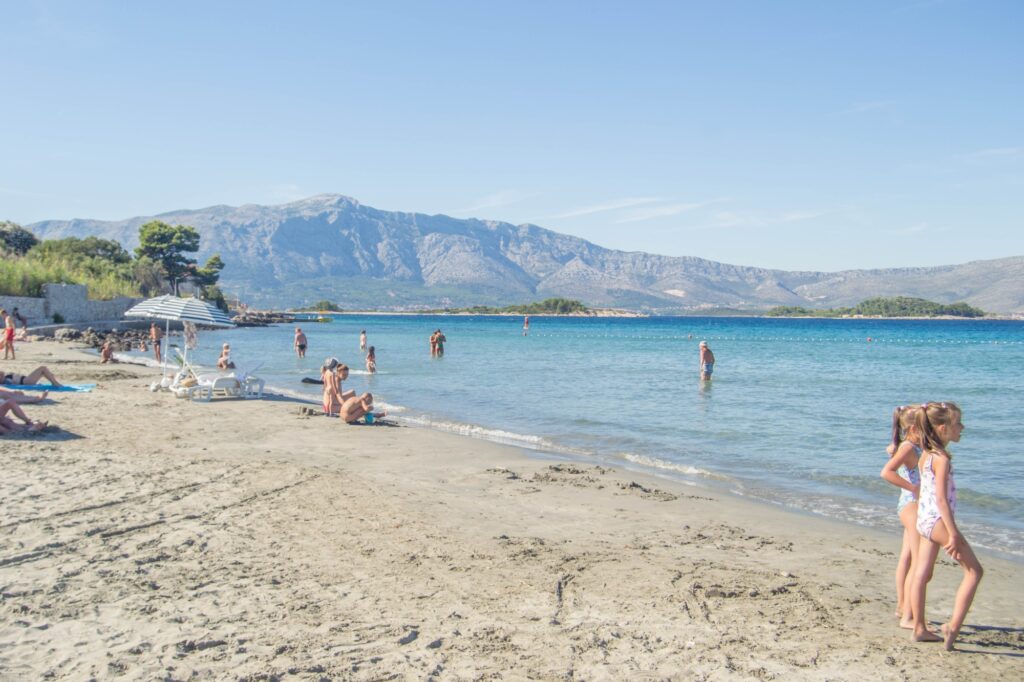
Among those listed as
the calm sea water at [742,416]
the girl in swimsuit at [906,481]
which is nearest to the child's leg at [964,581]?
the girl in swimsuit at [906,481]

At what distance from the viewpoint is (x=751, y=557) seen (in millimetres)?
7246

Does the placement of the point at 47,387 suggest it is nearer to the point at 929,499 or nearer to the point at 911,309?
the point at 929,499

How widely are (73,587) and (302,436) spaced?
7.83 m

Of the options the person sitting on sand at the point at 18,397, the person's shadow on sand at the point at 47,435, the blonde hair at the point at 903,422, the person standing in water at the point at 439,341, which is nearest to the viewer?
the blonde hair at the point at 903,422

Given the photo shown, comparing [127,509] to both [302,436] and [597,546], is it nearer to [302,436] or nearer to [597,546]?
[597,546]

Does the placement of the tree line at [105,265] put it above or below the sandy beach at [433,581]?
above

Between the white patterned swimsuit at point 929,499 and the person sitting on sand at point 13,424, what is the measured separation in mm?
11929

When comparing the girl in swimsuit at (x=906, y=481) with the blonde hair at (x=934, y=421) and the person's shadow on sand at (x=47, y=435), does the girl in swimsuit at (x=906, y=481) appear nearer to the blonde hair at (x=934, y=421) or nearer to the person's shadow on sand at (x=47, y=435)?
the blonde hair at (x=934, y=421)

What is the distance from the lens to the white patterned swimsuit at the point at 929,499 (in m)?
4.89

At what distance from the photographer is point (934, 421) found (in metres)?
4.86

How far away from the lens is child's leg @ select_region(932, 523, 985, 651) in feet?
16.1

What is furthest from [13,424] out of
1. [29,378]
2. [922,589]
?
[922,589]

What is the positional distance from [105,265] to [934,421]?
7455cm

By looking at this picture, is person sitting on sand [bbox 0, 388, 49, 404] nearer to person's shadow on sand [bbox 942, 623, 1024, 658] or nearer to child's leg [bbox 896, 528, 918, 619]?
child's leg [bbox 896, 528, 918, 619]
